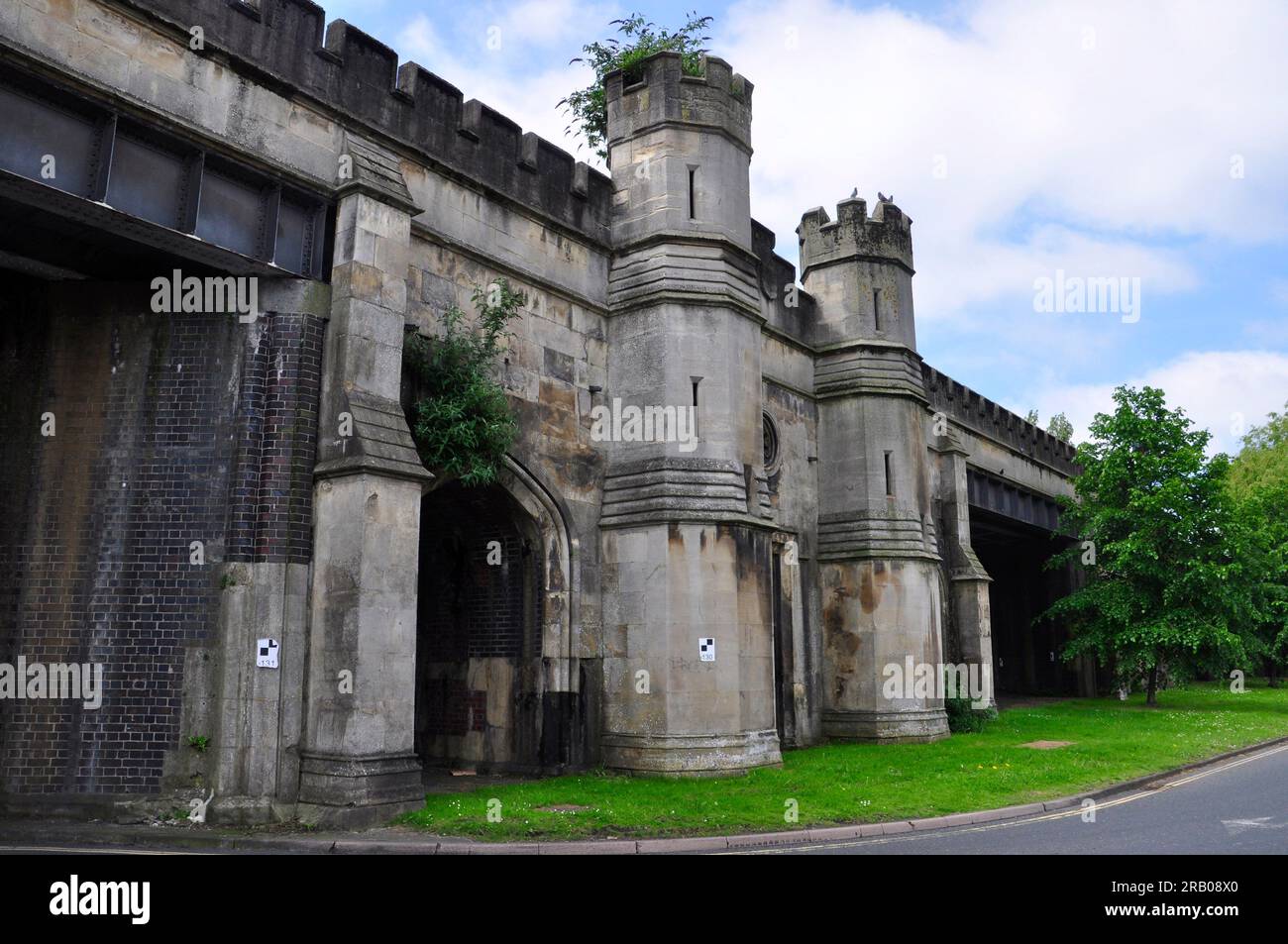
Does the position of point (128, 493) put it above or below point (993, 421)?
below

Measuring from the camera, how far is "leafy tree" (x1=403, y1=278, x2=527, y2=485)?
42.3 ft

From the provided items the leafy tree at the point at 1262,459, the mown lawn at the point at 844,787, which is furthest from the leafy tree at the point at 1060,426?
the mown lawn at the point at 844,787

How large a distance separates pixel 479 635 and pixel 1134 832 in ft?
30.8

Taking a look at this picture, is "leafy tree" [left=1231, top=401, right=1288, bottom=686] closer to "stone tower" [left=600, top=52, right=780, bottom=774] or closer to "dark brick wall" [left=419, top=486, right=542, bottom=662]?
"stone tower" [left=600, top=52, right=780, bottom=774]

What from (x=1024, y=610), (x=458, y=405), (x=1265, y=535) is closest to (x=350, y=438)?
(x=458, y=405)

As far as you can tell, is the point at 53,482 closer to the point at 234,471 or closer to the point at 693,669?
the point at 234,471

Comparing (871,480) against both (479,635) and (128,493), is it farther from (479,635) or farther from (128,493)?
(128,493)

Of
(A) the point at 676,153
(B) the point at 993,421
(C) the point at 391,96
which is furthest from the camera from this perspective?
(B) the point at 993,421

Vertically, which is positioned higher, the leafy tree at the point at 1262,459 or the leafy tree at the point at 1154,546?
the leafy tree at the point at 1262,459

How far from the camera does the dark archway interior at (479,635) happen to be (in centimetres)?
1511

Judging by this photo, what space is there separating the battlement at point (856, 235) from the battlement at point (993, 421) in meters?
4.99

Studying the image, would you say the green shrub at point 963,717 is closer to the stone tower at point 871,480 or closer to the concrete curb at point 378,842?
the stone tower at point 871,480

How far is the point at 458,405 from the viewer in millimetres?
13078

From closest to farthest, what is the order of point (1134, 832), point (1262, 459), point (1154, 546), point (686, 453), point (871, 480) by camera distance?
point (1134, 832) < point (686, 453) < point (871, 480) < point (1154, 546) < point (1262, 459)
